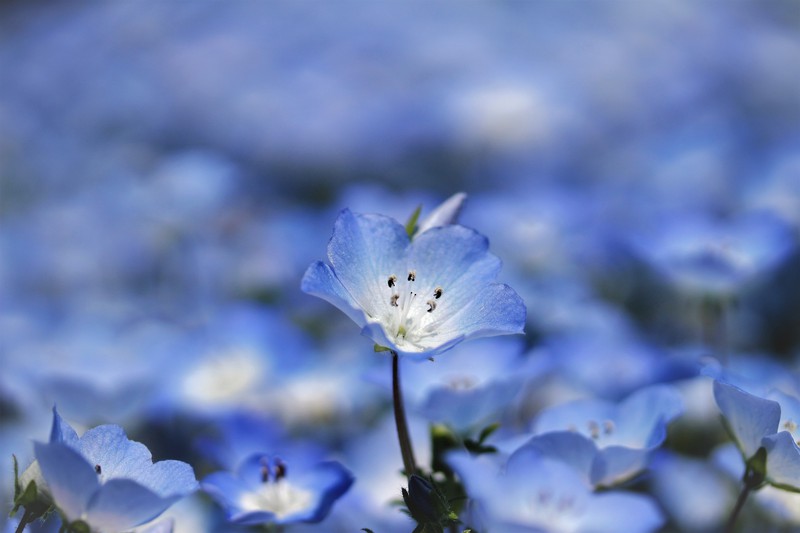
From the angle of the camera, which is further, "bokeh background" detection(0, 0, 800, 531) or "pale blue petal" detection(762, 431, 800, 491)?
"bokeh background" detection(0, 0, 800, 531)

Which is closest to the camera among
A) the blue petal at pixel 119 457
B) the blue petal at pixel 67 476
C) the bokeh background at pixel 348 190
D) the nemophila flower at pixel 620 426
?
the blue petal at pixel 67 476

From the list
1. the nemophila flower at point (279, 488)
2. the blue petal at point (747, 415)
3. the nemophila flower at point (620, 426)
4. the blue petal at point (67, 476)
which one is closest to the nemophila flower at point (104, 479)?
the blue petal at point (67, 476)

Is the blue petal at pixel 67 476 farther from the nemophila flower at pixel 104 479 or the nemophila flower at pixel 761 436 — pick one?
the nemophila flower at pixel 761 436

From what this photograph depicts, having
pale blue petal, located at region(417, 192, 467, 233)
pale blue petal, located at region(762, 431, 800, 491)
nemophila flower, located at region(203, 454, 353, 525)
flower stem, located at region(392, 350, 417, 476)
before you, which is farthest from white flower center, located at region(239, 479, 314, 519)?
pale blue petal, located at region(762, 431, 800, 491)

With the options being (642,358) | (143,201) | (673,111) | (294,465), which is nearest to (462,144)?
(673,111)

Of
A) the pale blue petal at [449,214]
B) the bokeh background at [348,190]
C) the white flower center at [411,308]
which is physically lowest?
the white flower center at [411,308]

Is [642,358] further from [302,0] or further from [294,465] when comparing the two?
[302,0]

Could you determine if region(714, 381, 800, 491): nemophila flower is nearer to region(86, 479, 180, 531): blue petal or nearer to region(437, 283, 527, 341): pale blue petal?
region(437, 283, 527, 341): pale blue petal
